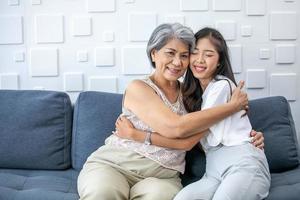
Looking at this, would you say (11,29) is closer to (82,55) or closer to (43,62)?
(43,62)

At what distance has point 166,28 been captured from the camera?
1.86 meters

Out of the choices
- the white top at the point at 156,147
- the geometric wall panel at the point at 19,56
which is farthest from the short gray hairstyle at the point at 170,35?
the geometric wall panel at the point at 19,56

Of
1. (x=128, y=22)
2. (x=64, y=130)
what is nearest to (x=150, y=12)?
(x=128, y=22)

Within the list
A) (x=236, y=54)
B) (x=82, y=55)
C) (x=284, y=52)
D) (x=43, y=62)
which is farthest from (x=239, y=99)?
(x=43, y=62)

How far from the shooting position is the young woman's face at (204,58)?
74.2 inches

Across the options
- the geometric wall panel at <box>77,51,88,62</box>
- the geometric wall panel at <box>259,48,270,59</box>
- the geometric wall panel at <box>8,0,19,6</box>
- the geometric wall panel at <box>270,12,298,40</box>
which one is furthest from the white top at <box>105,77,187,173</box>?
the geometric wall panel at <box>8,0,19,6</box>

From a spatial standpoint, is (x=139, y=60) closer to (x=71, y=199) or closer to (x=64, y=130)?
(x=64, y=130)

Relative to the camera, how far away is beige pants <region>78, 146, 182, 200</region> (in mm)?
1653

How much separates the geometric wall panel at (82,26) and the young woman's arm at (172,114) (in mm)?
792

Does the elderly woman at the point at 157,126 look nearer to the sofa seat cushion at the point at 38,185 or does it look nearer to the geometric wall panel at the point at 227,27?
the sofa seat cushion at the point at 38,185

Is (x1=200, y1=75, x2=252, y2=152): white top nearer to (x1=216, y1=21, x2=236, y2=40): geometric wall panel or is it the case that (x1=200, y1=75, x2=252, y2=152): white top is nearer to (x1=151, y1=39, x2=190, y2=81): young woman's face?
(x1=151, y1=39, x2=190, y2=81): young woman's face

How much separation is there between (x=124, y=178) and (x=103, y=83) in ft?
2.85

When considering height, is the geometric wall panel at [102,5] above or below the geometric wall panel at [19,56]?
above

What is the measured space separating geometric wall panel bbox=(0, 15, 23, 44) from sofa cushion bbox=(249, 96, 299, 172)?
55.9 inches
